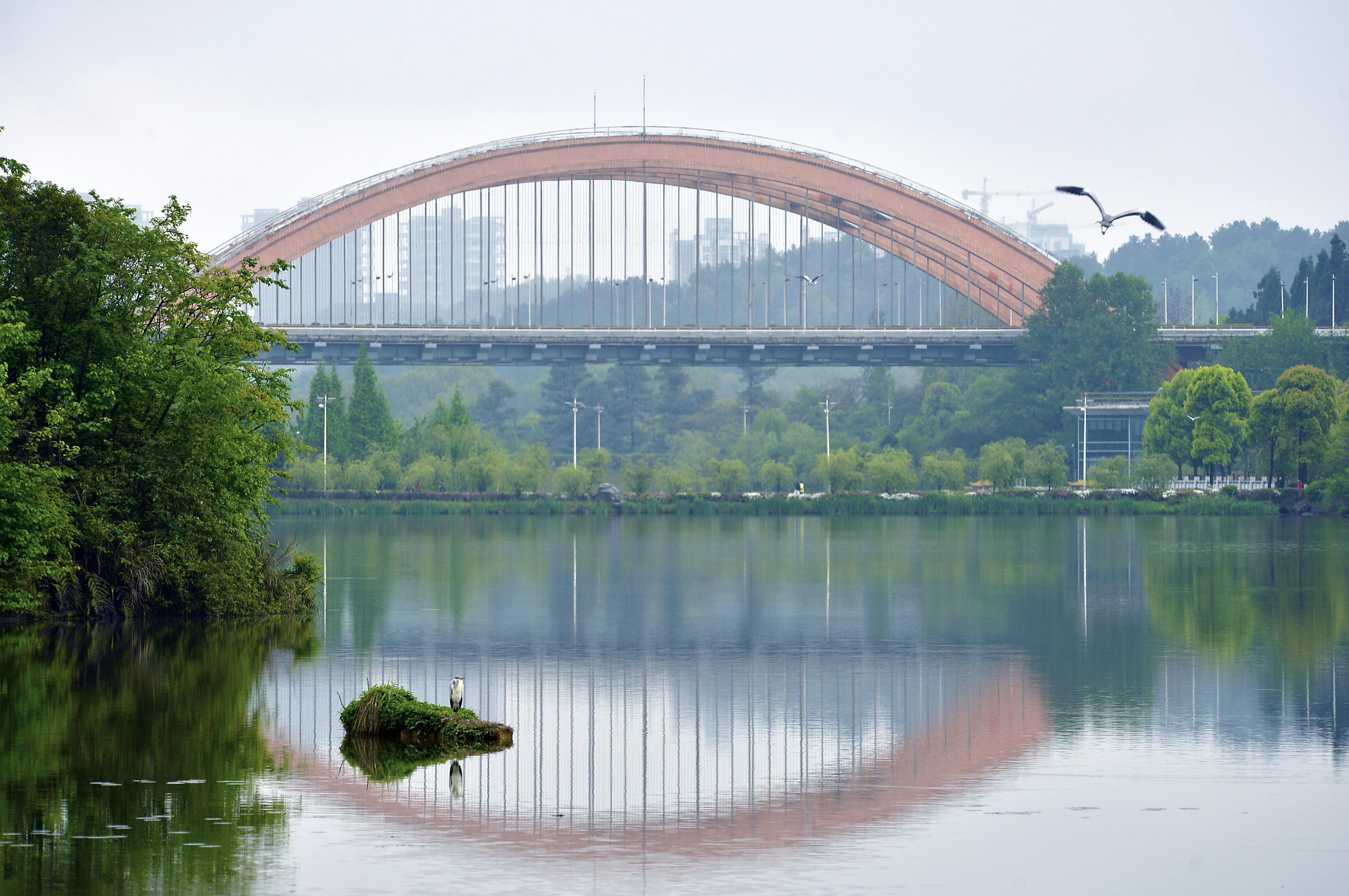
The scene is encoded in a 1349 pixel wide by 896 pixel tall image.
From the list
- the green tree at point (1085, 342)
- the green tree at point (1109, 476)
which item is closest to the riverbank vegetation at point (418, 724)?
the green tree at point (1109, 476)

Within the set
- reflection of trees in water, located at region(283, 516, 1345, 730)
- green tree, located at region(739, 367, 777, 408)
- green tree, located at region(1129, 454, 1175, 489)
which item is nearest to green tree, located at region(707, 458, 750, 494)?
green tree, located at region(1129, 454, 1175, 489)

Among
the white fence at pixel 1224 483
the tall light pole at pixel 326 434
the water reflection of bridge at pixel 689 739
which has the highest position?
the tall light pole at pixel 326 434

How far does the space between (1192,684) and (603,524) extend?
183ft

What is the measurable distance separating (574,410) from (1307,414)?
51441 millimetres

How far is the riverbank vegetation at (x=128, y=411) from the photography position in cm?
2752

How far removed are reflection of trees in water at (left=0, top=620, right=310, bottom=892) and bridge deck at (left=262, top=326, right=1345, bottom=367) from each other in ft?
238

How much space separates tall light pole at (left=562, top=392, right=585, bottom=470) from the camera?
10738 centimetres

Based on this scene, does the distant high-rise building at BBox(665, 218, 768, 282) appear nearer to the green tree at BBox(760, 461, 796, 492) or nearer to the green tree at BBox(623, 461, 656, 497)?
the green tree at BBox(760, 461, 796, 492)

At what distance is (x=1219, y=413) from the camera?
87.7 meters

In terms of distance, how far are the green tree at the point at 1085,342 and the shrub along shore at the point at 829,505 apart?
1004 cm

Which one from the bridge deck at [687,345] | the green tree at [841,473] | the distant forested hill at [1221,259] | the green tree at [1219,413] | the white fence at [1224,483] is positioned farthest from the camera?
the distant forested hill at [1221,259]

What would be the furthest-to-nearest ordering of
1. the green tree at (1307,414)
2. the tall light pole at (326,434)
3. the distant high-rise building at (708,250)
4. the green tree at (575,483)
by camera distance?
the distant high-rise building at (708,250) → the tall light pole at (326,434) → the green tree at (575,483) → the green tree at (1307,414)

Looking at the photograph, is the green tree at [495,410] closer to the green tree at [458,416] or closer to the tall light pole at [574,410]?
the tall light pole at [574,410]

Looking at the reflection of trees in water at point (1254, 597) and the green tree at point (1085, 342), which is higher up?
the green tree at point (1085, 342)
